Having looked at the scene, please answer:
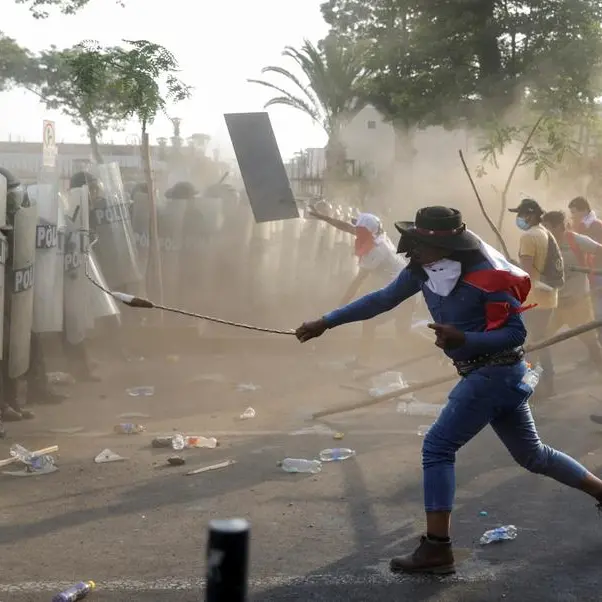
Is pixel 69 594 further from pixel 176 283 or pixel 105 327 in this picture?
pixel 176 283

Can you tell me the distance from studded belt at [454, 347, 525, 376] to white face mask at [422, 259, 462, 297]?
13.2 inches

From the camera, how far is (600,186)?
1958 centimetres

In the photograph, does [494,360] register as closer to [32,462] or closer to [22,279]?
[32,462]

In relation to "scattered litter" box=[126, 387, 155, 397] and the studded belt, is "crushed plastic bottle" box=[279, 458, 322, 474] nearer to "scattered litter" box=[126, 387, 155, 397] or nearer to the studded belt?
the studded belt

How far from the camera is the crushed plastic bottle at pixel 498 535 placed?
4.41 metres

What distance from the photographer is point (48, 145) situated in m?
9.71

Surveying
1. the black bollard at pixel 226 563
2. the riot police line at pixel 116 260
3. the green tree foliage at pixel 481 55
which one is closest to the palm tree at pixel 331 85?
the green tree foliage at pixel 481 55

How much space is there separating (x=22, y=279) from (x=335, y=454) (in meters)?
3.03

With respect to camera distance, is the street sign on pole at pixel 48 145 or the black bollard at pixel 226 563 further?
the street sign on pole at pixel 48 145

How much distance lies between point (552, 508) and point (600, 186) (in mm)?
16012

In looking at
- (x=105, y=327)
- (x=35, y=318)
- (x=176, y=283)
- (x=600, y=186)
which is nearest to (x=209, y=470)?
(x=35, y=318)

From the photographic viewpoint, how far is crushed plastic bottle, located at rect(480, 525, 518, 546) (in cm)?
441

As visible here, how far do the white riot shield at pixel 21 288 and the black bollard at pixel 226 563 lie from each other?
6002 millimetres

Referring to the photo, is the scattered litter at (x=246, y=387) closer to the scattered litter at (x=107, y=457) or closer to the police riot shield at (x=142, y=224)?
the scattered litter at (x=107, y=457)
